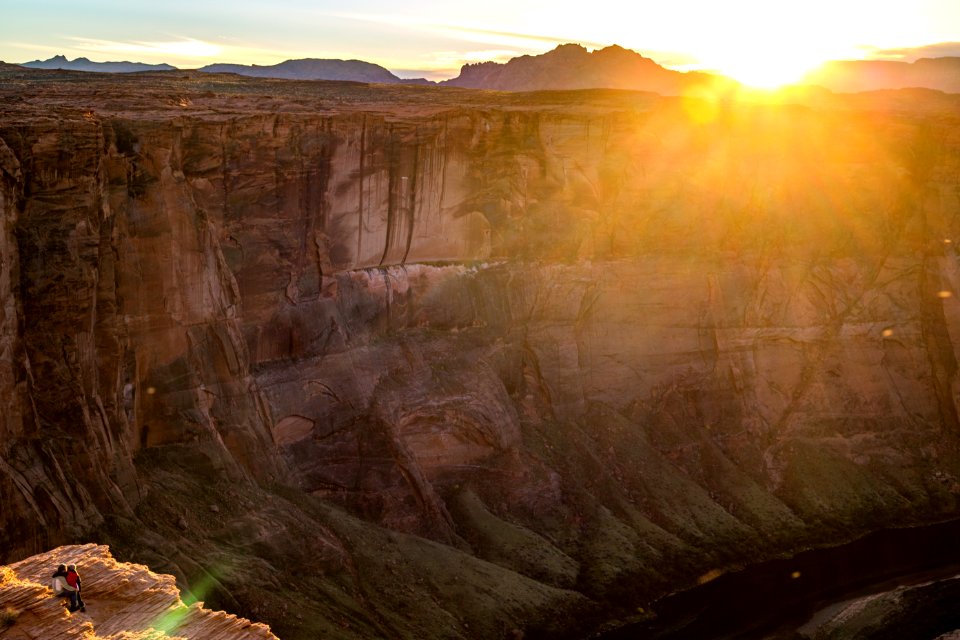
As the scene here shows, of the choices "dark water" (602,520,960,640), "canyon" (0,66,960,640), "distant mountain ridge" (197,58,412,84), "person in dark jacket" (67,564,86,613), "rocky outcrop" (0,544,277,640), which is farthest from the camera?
"distant mountain ridge" (197,58,412,84)

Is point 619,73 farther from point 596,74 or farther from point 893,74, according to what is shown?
point 893,74

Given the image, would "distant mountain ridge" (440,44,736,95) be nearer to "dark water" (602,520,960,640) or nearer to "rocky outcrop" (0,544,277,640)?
"dark water" (602,520,960,640)

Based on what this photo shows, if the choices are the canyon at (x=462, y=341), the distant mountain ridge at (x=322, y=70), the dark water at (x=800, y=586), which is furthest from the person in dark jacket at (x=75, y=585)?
the distant mountain ridge at (x=322, y=70)

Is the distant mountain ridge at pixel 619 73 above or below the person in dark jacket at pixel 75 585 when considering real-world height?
above

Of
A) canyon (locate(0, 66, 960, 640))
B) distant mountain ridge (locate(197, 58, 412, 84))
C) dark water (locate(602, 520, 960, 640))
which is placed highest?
distant mountain ridge (locate(197, 58, 412, 84))

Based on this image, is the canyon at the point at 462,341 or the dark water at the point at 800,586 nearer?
the canyon at the point at 462,341

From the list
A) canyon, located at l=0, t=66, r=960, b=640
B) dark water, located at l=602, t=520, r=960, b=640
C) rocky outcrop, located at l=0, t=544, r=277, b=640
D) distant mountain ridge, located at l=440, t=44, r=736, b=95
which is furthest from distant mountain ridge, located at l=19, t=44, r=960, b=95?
rocky outcrop, located at l=0, t=544, r=277, b=640

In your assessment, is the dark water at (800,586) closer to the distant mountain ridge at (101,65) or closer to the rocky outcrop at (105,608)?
the rocky outcrop at (105,608)
